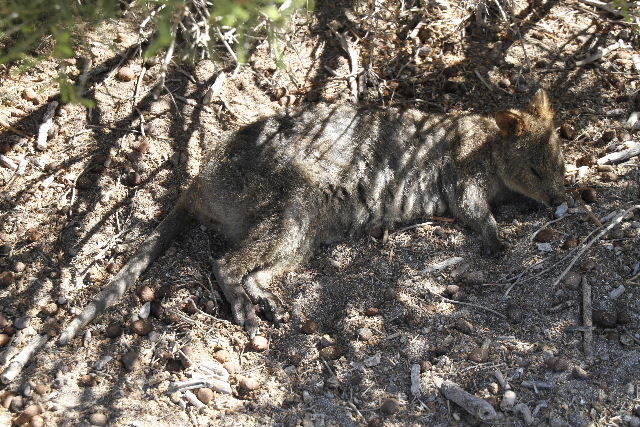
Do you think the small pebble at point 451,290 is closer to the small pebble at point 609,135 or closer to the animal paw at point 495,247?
the animal paw at point 495,247

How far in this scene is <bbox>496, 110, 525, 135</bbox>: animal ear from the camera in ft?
18.8

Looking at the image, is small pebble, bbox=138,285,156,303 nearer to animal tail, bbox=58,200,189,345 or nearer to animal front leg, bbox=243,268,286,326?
animal tail, bbox=58,200,189,345

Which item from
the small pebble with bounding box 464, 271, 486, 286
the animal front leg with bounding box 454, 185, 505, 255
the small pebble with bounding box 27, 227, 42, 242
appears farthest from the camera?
the animal front leg with bounding box 454, 185, 505, 255

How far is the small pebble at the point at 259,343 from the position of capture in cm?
466

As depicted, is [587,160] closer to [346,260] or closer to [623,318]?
[623,318]

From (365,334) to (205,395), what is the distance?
1.18 m

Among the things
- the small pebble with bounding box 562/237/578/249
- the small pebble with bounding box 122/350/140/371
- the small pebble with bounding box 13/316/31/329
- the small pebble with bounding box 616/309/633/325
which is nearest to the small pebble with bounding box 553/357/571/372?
the small pebble with bounding box 616/309/633/325

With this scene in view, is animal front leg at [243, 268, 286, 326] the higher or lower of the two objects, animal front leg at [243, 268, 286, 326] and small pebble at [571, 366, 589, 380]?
the higher

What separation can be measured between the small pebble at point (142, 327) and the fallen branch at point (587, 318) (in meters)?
3.03

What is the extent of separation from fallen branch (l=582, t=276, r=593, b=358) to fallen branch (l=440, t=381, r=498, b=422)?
87 centimetres

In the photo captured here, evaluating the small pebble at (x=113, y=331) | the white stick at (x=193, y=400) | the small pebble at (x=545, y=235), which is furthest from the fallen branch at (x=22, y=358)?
the small pebble at (x=545, y=235)

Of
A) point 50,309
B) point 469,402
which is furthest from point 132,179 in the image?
point 469,402

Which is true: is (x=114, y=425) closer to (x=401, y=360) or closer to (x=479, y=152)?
→ (x=401, y=360)

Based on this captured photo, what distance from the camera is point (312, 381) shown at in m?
4.39
